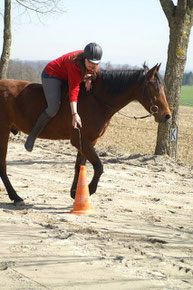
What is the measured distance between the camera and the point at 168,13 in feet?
36.4

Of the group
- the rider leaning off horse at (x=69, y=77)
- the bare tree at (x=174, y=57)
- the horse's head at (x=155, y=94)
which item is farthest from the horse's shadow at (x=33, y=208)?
the bare tree at (x=174, y=57)

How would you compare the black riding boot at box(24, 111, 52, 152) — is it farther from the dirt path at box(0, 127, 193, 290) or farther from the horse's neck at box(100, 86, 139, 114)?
the dirt path at box(0, 127, 193, 290)

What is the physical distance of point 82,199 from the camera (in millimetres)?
6570

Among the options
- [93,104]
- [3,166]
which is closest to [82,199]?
[93,104]

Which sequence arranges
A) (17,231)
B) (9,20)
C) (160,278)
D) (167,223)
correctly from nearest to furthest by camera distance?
1. (160,278)
2. (17,231)
3. (167,223)
4. (9,20)

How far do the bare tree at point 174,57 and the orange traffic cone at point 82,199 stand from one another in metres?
4.88

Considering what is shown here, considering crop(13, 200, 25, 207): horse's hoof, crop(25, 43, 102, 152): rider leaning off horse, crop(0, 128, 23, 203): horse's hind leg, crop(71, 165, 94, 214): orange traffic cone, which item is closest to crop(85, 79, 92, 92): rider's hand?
crop(25, 43, 102, 152): rider leaning off horse

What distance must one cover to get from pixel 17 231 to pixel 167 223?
6.46 ft

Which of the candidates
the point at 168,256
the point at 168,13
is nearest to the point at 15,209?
the point at 168,256

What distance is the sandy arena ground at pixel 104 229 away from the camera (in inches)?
167

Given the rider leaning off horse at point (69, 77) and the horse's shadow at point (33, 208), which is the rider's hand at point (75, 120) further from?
the horse's shadow at point (33, 208)

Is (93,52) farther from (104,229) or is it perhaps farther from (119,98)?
(104,229)

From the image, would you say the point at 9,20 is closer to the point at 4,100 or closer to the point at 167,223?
the point at 4,100

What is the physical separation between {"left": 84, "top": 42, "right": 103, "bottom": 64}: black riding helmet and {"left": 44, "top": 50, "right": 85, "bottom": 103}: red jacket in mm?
226
